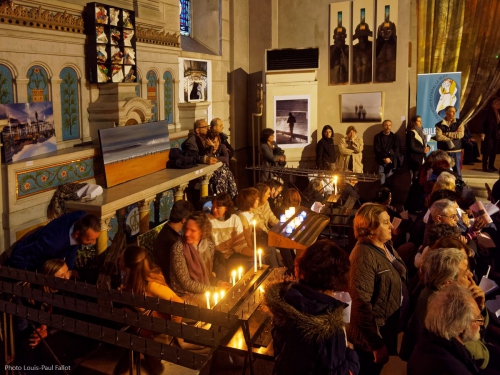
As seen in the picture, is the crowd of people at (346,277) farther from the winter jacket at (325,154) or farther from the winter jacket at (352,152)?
the winter jacket at (352,152)

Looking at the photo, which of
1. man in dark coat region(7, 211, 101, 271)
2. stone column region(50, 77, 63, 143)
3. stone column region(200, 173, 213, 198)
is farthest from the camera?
stone column region(200, 173, 213, 198)

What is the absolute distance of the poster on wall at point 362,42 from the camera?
10.5m

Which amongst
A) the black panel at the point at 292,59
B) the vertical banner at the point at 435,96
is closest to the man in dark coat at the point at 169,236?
the black panel at the point at 292,59

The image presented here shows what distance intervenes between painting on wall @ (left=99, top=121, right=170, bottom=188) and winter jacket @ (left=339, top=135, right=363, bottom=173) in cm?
388

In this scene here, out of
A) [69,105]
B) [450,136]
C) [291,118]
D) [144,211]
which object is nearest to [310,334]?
[144,211]

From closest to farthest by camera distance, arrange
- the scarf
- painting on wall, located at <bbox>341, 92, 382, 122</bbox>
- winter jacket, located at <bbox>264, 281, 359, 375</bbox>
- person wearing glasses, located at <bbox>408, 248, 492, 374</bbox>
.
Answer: winter jacket, located at <bbox>264, 281, 359, 375</bbox>
person wearing glasses, located at <bbox>408, 248, 492, 374</bbox>
the scarf
painting on wall, located at <bbox>341, 92, 382, 122</bbox>

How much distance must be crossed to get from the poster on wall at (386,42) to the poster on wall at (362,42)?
6.0 inches

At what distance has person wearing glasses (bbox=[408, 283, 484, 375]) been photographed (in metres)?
2.51

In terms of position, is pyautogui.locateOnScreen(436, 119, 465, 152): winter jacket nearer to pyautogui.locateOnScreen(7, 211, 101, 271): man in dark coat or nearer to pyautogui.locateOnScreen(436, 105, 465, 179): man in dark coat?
pyautogui.locateOnScreen(436, 105, 465, 179): man in dark coat

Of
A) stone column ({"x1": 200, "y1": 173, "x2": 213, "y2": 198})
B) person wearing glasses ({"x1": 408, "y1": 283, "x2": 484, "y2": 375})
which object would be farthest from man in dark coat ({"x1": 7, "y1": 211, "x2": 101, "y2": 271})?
stone column ({"x1": 200, "y1": 173, "x2": 213, "y2": 198})

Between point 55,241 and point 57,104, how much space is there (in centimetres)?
252

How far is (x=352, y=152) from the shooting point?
9898 mm

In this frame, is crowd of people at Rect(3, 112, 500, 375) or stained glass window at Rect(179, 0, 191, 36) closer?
crowd of people at Rect(3, 112, 500, 375)

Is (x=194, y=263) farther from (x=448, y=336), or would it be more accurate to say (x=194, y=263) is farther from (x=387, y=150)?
(x=387, y=150)
